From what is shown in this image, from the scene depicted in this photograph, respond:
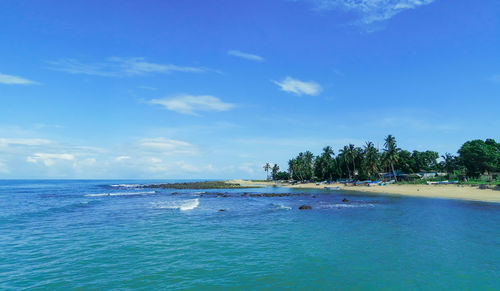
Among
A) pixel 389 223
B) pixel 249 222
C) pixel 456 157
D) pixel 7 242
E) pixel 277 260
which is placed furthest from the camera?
pixel 456 157

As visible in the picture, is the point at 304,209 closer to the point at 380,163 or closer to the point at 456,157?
the point at 380,163

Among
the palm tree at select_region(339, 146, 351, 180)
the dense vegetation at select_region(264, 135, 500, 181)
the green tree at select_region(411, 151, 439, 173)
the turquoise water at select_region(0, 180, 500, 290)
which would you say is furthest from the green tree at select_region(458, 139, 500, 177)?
the turquoise water at select_region(0, 180, 500, 290)

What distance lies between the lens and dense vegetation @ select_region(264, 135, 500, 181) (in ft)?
288

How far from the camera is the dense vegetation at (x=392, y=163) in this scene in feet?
288

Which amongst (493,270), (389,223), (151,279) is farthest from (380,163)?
(151,279)

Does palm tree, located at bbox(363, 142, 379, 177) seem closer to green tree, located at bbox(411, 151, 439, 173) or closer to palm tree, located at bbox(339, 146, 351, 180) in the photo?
palm tree, located at bbox(339, 146, 351, 180)

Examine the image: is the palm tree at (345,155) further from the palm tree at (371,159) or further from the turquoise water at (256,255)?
the turquoise water at (256,255)

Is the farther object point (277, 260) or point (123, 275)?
point (277, 260)

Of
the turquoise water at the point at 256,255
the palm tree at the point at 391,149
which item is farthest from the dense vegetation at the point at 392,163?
the turquoise water at the point at 256,255

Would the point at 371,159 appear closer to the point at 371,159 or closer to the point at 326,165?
the point at 371,159

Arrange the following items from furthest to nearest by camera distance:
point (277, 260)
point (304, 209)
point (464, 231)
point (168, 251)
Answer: point (304, 209), point (464, 231), point (168, 251), point (277, 260)

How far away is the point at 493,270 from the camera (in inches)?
553

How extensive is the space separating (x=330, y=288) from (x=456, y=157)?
382 feet

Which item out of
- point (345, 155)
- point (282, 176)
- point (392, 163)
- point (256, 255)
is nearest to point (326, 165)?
point (345, 155)
